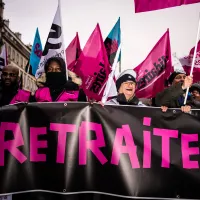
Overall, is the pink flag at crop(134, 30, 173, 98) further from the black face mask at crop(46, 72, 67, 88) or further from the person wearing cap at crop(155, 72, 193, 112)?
the black face mask at crop(46, 72, 67, 88)

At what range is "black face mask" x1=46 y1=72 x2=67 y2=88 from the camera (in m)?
3.68

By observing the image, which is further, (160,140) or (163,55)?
(163,55)

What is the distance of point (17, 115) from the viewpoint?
3.11m

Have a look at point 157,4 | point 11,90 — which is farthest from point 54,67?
Result: point 157,4

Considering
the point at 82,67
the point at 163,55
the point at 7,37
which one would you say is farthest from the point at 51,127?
the point at 7,37

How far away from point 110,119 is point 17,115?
0.90 meters

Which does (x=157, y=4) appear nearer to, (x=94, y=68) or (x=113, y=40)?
(x=94, y=68)

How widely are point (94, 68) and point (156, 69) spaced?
1.31 m

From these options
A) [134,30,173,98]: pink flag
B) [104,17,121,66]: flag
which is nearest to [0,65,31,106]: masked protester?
[134,30,173,98]: pink flag

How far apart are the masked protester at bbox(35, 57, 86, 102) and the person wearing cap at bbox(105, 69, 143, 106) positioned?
15.2 inches

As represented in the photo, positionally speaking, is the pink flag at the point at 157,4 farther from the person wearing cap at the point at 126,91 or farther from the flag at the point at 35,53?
the flag at the point at 35,53

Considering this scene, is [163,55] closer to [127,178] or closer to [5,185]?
[127,178]

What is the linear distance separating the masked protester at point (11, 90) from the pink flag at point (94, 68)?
2.72 m

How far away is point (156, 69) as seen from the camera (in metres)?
6.77
